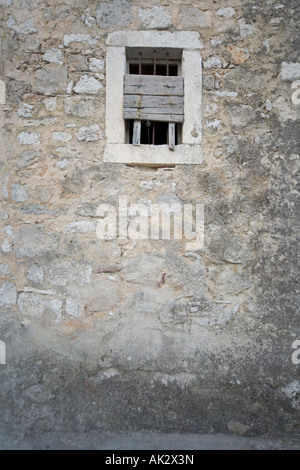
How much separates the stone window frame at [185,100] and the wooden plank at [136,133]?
0.17ft

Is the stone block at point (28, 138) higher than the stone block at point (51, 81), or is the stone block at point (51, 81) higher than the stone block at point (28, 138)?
the stone block at point (51, 81)

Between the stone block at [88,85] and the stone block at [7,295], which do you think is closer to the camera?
the stone block at [7,295]

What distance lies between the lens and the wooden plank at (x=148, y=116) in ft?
9.60

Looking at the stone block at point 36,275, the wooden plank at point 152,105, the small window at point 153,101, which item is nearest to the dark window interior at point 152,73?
the small window at point 153,101

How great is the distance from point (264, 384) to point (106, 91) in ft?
8.66

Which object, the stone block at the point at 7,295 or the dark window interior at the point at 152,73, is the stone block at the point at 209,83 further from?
the stone block at the point at 7,295

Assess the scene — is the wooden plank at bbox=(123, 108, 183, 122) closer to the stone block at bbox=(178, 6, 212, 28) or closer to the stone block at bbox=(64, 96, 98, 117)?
the stone block at bbox=(64, 96, 98, 117)

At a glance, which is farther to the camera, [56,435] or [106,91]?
[106,91]

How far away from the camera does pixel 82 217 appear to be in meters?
2.86

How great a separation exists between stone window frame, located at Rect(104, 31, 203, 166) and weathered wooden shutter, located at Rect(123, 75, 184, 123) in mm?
57

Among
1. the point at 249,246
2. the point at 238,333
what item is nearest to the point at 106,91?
the point at 249,246

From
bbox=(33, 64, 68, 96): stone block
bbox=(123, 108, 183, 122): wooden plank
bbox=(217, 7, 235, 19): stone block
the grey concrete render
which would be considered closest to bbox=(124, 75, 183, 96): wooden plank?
bbox=(123, 108, 183, 122): wooden plank
